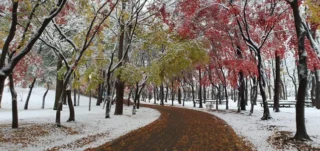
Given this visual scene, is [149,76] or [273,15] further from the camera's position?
[149,76]

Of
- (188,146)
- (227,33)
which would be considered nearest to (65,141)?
(188,146)

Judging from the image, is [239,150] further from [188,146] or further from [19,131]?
[19,131]

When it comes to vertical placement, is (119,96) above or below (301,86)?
below

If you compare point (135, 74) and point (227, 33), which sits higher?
point (227, 33)

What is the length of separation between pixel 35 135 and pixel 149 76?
11.2 metres

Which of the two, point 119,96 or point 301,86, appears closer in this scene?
point 301,86

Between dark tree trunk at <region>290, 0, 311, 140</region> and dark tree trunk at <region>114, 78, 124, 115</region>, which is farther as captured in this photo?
dark tree trunk at <region>114, 78, 124, 115</region>

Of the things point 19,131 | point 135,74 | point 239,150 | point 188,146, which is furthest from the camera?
point 135,74

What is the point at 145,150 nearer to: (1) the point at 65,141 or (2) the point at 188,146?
(2) the point at 188,146

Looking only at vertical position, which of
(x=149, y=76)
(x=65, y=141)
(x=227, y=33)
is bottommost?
(x=65, y=141)

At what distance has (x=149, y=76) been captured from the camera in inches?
861

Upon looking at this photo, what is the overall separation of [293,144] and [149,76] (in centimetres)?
1363

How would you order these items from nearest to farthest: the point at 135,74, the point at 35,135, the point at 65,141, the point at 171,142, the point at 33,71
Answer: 1. the point at 171,142
2. the point at 65,141
3. the point at 35,135
4. the point at 135,74
5. the point at 33,71

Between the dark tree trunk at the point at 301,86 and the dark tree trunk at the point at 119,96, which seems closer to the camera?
the dark tree trunk at the point at 301,86
